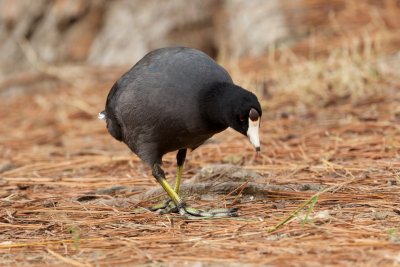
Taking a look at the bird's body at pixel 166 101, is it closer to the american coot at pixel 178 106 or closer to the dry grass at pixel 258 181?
the american coot at pixel 178 106

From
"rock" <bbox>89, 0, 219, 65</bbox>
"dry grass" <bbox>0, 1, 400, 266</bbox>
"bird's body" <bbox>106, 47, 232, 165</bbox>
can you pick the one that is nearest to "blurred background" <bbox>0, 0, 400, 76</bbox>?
"rock" <bbox>89, 0, 219, 65</bbox>

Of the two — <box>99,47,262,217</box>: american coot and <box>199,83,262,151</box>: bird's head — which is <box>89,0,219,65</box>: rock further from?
<box>199,83,262,151</box>: bird's head

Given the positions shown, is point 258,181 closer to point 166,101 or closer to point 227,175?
point 227,175

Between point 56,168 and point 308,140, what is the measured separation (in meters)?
1.89

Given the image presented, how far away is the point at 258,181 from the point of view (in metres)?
4.49

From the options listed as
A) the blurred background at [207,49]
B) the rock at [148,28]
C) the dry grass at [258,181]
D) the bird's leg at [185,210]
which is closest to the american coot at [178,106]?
the bird's leg at [185,210]

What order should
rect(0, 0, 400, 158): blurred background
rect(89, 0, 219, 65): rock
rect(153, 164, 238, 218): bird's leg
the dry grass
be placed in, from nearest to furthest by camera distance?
the dry grass, rect(153, 164, 238, 218): bird's leg, rect(0, 0, 400, 158): blurred background, rect(89, 0, 219, 65): rock

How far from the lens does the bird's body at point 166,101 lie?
3980 millimetres

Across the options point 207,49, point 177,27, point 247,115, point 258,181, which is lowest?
point 258,181

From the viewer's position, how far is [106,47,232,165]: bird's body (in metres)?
3.98

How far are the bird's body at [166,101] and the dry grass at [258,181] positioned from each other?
0.37m

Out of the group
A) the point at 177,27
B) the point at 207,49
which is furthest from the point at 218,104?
the point at 177,27

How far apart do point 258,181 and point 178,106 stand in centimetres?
81

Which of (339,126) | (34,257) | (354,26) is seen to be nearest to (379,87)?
(339,126)
